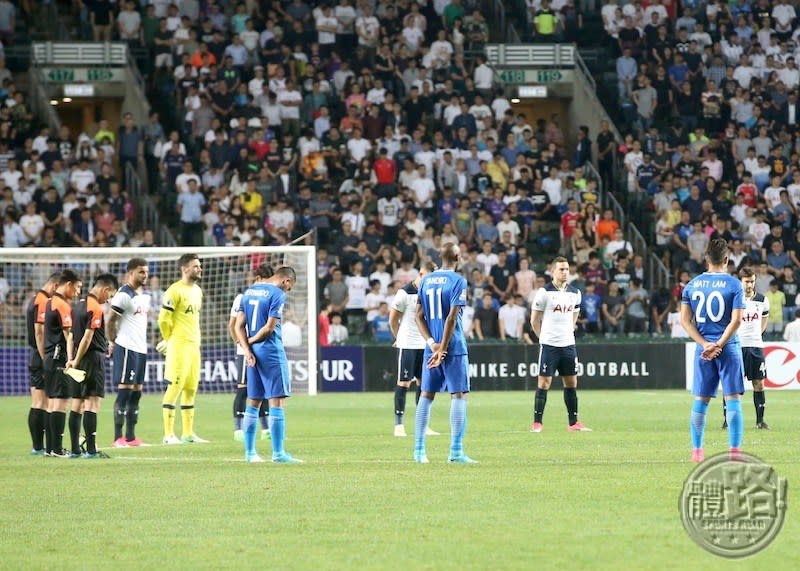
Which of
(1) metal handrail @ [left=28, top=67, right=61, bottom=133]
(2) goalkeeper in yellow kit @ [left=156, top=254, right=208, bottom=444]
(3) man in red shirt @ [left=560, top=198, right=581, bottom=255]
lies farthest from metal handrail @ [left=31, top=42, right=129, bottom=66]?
(2) goalkeeper in yellow kit @ [left=156, top=254, right=208, bottom=444]

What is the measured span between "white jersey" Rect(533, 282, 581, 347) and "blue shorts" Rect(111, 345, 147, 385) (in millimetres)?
5173

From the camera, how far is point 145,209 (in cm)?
3531

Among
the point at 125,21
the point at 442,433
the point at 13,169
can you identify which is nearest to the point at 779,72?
the point at 125,21

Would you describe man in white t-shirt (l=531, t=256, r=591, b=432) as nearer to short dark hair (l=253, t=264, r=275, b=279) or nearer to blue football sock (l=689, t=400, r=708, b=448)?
short dark hair (l=253, t=264, r=275, b=279)

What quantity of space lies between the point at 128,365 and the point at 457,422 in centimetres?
524

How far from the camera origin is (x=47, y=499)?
1310 centimetres

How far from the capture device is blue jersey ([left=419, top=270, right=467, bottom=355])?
1525 cm

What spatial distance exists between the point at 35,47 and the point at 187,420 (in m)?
21.2

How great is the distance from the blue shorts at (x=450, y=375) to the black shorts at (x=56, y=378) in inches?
172

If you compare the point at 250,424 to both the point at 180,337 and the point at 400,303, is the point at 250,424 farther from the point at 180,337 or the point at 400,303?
the point at 180,337

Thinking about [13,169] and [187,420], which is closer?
[187,420]

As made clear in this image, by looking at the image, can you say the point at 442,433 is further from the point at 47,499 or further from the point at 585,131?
the point at 585,131

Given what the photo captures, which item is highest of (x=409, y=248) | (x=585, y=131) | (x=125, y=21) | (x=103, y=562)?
(x=125, y=21)

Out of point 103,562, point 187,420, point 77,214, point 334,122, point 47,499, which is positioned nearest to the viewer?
point 103,562
